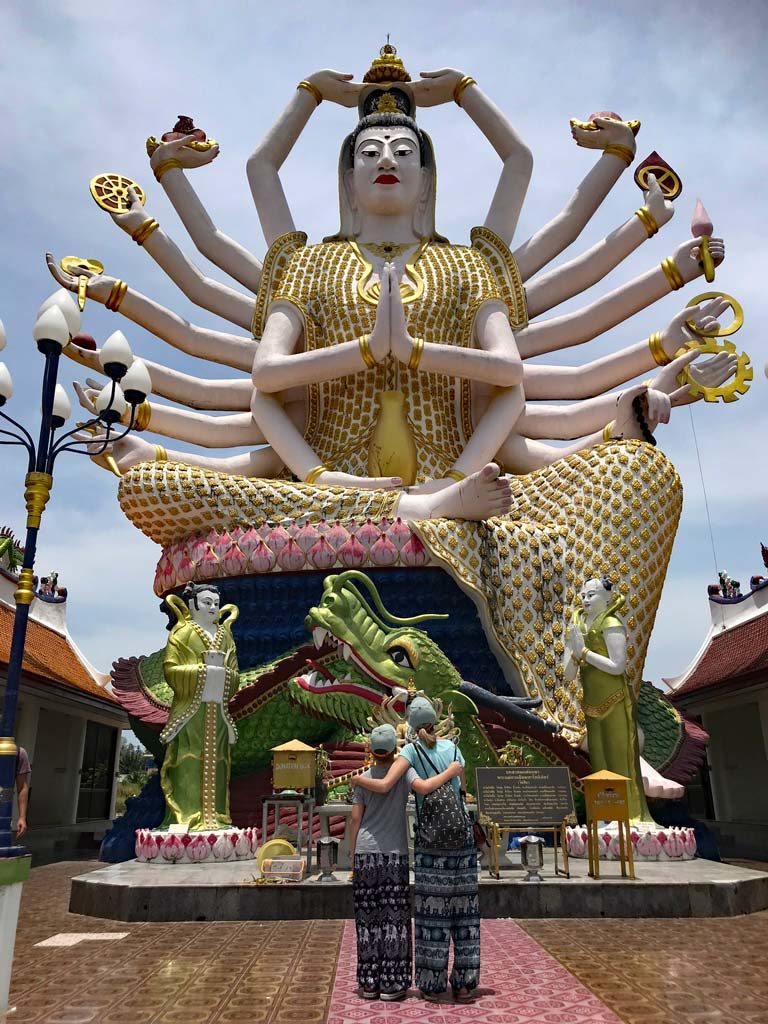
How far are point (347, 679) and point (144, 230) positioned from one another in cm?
768

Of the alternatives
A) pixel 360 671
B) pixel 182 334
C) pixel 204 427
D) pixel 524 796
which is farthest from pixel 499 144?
pixel 524 796

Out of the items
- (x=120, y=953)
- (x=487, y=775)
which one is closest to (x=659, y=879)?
(x=487, y=775)

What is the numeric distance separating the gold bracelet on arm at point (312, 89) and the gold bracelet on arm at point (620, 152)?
14.2 ft

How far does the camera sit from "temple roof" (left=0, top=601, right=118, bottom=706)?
1082 centimetres

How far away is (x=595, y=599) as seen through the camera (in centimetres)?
693

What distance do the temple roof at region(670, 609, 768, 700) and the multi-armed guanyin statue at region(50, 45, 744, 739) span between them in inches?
121

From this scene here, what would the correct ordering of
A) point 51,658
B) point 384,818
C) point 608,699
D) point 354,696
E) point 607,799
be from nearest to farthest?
point 384,818
point 607,799
point 608,699
point 354,696
point 51,658

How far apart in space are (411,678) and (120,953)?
3.35 meters

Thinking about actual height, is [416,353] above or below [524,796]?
above

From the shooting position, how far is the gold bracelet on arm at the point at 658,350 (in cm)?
1082

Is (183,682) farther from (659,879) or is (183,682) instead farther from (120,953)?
(659,879)

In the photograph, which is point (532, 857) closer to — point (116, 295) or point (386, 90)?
point (116, 295)

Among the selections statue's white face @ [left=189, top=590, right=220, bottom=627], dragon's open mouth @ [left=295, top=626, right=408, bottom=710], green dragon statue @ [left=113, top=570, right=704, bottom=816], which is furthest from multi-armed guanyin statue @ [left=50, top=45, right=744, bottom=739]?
statue's white face @ [left=189, top=590, right=220, bottom=627]

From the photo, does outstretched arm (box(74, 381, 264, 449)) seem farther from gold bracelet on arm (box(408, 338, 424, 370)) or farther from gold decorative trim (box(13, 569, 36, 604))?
gold decorative trim (box(13, 569, 36, 604))
